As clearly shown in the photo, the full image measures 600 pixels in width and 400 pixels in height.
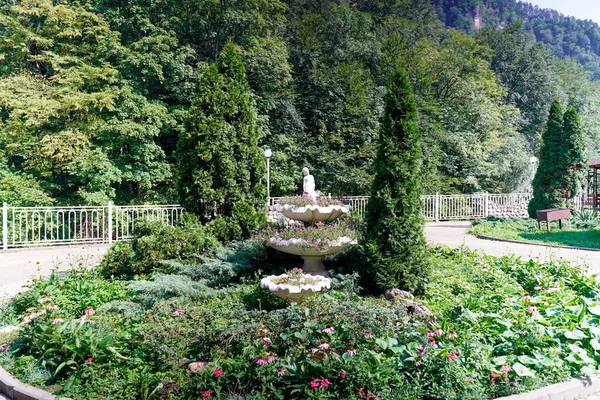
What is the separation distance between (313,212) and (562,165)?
1378 cm

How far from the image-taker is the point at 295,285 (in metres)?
5.79

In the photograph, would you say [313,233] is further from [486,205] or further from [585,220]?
[486,205]

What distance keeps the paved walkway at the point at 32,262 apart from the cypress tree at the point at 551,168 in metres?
15.6

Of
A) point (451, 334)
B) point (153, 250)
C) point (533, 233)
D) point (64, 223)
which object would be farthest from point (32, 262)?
point (533, 233)

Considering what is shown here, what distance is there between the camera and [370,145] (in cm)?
2342

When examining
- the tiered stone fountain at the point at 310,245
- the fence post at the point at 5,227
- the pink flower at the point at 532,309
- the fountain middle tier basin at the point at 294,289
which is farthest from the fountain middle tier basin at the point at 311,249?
the fence post at the point at 5,227

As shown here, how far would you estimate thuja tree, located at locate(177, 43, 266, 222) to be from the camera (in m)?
10.4

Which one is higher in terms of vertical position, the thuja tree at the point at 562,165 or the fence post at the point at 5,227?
the thuja tree at the point at 562,165

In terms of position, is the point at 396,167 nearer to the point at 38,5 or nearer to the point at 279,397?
the point at 279,397

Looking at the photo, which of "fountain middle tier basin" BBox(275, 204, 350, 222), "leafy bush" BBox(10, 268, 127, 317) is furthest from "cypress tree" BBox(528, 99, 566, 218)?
"leafy bush" BBox(10, 268, 127, 317)

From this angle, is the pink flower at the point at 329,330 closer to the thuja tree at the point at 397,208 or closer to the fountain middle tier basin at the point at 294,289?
the fountain middle tier basin at the point at 294,289

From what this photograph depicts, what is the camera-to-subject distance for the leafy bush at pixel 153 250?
820 cm

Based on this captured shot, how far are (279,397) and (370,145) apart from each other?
2063 cm

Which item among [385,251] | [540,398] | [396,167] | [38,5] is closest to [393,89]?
[396,167]
